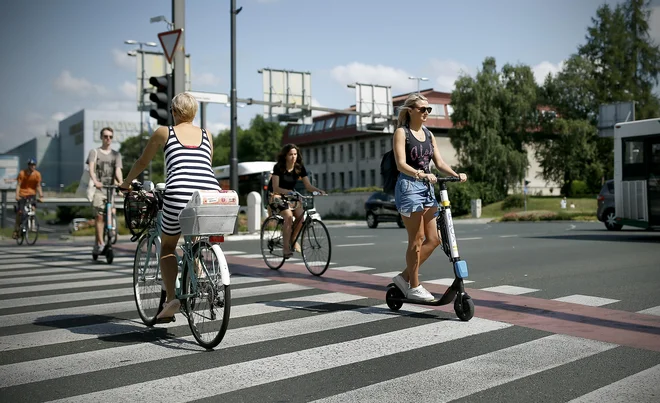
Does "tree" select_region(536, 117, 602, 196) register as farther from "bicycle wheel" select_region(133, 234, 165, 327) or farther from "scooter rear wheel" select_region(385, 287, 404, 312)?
"bicycle wheel" select_region(133, 234, 165, 327)

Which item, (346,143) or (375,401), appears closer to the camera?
(375,401)

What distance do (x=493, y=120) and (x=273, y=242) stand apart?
49.0m

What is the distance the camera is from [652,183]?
1709 cm

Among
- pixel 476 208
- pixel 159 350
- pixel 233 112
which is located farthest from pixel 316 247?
pixel 476 208

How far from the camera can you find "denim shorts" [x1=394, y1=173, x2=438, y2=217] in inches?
251

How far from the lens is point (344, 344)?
17.3 ft

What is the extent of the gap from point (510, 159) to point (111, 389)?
5504 cm

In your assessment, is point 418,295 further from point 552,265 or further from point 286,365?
point 552,265

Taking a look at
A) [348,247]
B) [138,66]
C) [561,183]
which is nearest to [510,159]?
[561,183]

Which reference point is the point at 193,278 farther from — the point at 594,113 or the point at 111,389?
the point at 594,113

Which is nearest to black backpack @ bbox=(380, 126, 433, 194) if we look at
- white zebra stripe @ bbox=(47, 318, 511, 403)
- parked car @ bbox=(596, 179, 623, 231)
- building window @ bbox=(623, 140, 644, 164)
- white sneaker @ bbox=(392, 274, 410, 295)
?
white sneaker @ bbox=(392, 274, 410, 295)

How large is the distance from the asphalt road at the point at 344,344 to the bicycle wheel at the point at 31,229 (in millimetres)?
8673

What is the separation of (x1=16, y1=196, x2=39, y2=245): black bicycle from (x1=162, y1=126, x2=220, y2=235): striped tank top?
1317cm

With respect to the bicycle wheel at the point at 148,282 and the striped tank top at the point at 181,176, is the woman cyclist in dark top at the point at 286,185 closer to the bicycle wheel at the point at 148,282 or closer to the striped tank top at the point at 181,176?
the bicycle wheel at the point at 148,282
